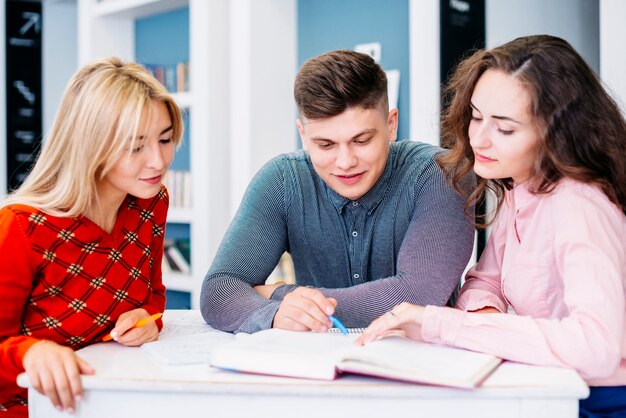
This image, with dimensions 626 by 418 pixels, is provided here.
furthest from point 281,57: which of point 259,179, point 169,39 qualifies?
point 259,179

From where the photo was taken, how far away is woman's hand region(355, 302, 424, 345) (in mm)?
1311

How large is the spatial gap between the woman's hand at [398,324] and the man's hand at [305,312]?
138mm

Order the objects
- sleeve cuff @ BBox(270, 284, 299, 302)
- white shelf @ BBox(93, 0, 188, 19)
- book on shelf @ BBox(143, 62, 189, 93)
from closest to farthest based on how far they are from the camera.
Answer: sleeve cuff @ BBox(270, 284, 299, 302) < book on shelf @ BBox(143, 62, 189, 93) < white shelf @ BBox(93, 0, 188, 19)

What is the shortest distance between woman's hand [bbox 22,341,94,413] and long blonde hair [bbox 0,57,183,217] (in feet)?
1.22

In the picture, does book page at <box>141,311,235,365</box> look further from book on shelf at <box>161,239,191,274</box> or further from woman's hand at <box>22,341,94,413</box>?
book on shelf at <box>161,239,191,274</box>

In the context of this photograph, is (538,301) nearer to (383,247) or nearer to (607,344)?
(607,344)

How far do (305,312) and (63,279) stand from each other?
506 mm

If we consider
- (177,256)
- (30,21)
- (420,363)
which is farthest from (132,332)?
(30,21)

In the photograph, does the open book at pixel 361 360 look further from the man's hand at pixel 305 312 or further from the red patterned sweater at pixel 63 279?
the red patterned sweater at pixel 63 279

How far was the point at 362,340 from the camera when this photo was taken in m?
1.31

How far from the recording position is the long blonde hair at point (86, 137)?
155 centimetres

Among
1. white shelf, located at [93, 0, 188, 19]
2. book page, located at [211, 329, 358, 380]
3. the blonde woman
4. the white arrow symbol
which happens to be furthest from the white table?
the white arrow symbol

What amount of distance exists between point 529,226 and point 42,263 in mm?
964

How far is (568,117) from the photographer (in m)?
1.44
